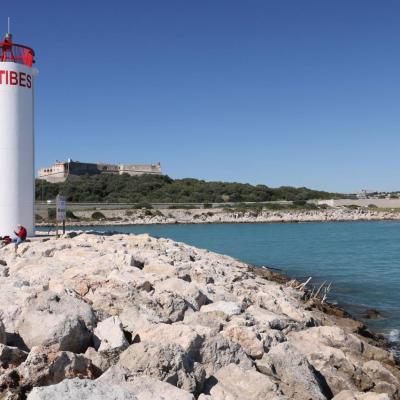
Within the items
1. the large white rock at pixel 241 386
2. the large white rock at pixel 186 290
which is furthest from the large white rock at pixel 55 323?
the large white rock at pixel 186 290

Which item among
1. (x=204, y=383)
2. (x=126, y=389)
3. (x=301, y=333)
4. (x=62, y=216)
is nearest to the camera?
(x=126, y=389)

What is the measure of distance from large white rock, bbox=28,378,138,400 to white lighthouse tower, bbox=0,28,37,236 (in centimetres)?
1109

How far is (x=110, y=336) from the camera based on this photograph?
17.9 feet

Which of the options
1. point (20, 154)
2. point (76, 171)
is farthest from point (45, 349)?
point (76, 171)

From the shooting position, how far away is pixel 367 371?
6867mm

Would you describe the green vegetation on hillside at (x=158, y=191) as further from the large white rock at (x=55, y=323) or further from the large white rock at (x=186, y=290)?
the large white rock at (x=55, y=323)

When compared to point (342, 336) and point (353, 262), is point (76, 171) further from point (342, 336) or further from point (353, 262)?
point (342, 336)

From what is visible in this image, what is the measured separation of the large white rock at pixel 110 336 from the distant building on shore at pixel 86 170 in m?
90.5

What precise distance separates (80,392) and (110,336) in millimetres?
1497

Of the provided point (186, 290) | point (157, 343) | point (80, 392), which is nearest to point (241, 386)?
point (157, 343)

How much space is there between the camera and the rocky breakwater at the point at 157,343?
4.48 m

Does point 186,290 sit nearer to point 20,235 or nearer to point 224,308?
point 224,308

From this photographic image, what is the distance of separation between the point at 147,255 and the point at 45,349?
608 centimetres

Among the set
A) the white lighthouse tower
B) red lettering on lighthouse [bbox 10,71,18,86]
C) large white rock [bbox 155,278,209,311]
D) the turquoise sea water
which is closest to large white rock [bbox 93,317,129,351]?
large white rock [bbox 155,278,209,311]
